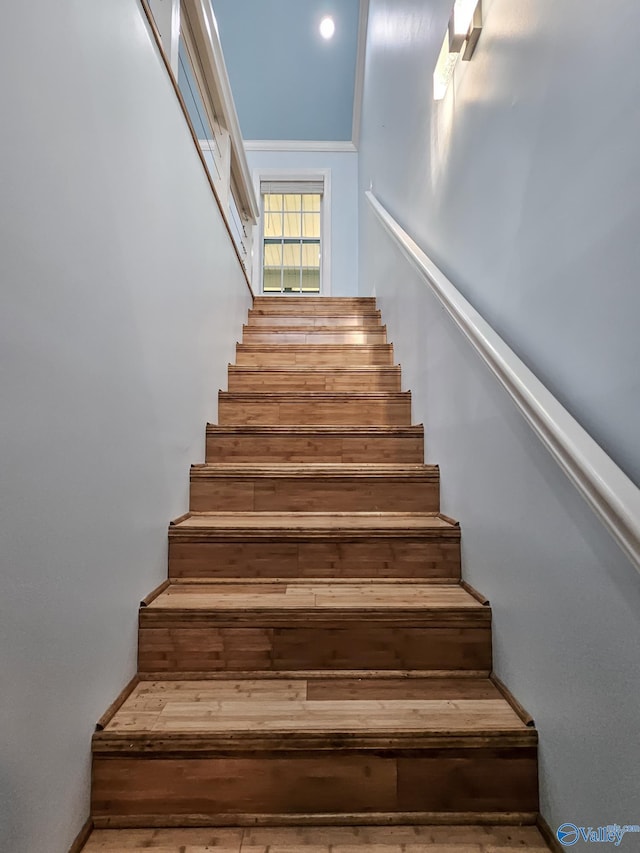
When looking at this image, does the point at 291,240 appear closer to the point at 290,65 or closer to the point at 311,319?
the point at 290,65

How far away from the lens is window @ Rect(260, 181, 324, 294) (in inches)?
218

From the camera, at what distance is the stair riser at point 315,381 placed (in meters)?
2.44

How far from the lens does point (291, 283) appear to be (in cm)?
557

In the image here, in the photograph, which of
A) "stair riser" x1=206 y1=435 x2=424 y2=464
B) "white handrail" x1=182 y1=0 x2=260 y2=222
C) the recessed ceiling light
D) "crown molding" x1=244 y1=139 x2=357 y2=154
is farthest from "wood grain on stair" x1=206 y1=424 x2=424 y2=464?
"crown molding" x1=244 y1=139 x2=357 y2=154

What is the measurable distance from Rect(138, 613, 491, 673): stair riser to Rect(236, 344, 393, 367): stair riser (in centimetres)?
175

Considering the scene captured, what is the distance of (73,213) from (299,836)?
1.29 meters

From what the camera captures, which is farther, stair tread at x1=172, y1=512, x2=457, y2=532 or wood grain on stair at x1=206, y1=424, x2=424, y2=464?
wood grain on stair at x1=206, y1=424, x2=424, y2=464

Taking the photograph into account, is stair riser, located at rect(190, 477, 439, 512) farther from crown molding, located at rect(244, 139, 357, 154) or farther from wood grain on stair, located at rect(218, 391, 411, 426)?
crown molding, located at rect(244, 139, 357, 154)

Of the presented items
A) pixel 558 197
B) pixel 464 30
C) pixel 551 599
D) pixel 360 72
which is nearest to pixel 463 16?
pixel 464 30

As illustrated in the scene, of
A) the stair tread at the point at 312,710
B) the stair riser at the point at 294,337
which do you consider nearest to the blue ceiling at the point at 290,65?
the stair riser at the point at 294,337

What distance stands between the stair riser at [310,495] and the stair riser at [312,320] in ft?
5.90

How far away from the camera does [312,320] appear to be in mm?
3264

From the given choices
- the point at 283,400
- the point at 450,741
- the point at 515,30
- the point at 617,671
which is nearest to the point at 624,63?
the point at 515,30

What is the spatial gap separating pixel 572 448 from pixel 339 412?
1.50m
